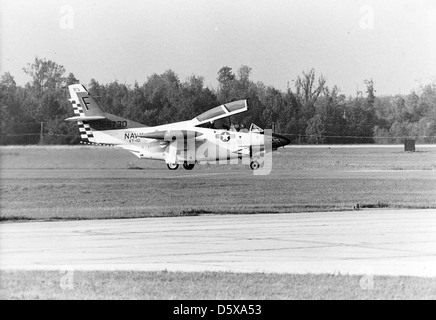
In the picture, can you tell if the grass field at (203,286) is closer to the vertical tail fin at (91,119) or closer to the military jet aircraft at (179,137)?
the military jet aircraft at (179,137)

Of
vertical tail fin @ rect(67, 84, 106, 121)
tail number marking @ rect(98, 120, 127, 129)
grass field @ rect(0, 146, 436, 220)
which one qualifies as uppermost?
vertical tail fin @ rect(67, 84, 106, 121)

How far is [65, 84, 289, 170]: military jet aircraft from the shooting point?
133ft

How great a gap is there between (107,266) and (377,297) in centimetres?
450

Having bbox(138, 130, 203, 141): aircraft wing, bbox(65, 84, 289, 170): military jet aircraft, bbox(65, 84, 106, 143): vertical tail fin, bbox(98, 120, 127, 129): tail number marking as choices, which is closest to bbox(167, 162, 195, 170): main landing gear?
bbox(65, 84, 289, 170): military jet aircraft

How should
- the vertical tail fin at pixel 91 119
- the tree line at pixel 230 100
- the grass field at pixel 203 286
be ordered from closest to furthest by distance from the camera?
the grass field at pixel 203 286, the tree line at pixel 230 100, the vertical tail fin at pixel 91 119

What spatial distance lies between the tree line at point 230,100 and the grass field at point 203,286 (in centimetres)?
1536

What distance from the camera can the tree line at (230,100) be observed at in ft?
116

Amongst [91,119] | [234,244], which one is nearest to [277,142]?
[91,119]

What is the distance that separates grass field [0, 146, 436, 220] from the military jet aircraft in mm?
891

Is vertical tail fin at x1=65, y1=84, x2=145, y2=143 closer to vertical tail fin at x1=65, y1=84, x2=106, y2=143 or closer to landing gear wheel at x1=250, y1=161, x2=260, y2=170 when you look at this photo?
vertical tail fin at x1=65, y1=84, x2=106, y2=143

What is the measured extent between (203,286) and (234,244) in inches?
184

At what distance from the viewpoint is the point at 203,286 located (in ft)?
38.1

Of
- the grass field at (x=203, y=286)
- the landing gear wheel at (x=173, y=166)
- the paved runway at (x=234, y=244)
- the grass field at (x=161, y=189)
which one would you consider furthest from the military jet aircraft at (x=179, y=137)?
the grass field at (x=203, y=286)
